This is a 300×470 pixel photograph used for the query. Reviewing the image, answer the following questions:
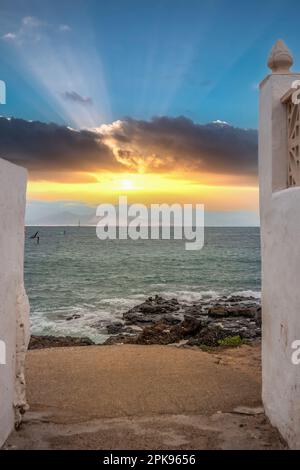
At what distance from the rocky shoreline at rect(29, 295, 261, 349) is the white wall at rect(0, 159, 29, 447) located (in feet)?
27.3

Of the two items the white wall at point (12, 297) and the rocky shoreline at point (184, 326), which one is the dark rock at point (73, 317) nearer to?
the rocky shoreline at point (184, 326)

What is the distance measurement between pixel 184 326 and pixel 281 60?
13.2 meters

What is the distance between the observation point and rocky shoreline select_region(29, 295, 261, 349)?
16734 mm

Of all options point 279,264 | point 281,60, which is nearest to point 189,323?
point 279,264

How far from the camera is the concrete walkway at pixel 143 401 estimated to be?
727cm

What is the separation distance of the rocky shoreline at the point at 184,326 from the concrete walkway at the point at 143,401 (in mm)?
3413

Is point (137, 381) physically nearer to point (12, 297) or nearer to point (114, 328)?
point (12, 297)

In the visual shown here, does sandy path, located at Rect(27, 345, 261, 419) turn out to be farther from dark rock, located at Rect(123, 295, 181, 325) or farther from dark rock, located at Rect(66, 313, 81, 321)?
dark rock, located at Rect(66, 313, 81, 321)

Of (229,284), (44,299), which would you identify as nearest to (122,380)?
(44,299)

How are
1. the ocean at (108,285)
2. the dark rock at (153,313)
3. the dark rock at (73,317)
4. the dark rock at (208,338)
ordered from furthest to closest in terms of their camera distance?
the dark rock at (73,317)
the ocean at (108,285)
the dark rock at (153,313)
the dark rock at (208,338)

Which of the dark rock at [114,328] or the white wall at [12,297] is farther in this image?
the dark rock at [114,328]

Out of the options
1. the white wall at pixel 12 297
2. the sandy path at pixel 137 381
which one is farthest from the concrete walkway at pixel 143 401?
the white wall at pixel 12 297

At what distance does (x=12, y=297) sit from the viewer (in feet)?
23.7

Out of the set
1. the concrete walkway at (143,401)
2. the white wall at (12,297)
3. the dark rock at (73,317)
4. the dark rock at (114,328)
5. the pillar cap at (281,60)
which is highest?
the pillar cap at (281,60)
